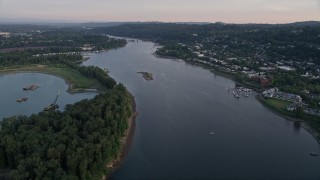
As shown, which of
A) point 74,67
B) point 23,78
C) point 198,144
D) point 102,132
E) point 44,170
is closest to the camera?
point 44,170

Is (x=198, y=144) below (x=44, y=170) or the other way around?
below

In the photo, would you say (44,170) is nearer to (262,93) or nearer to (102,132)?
(102,132)

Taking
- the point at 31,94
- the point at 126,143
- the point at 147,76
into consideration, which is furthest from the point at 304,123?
the point at 31,94

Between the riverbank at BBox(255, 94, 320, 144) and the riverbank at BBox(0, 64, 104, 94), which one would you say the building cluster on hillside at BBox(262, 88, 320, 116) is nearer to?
the riverbank at BBox(255, 94, 320, 144)

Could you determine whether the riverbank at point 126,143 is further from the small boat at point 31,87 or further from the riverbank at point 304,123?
the small boat at point 31,87

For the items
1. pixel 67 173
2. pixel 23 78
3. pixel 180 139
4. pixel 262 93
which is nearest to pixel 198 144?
pixel 180 139

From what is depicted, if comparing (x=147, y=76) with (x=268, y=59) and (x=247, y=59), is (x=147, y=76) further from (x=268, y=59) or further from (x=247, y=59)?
(x=268, y=59)

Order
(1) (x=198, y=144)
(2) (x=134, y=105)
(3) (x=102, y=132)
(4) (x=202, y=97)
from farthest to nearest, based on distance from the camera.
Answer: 1. (4) (x=202, y=97)
2. (2) (x=134, y=105)
3. (1) (x=198, y=144)
4. (3) (x=102, y=132)
